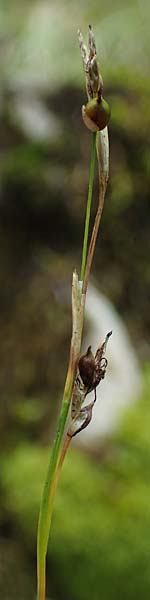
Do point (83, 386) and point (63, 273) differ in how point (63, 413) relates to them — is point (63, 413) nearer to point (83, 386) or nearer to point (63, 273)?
point (83, 386)

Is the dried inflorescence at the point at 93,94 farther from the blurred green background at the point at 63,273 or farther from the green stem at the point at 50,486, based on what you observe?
the blurred green background at the point at 63,273

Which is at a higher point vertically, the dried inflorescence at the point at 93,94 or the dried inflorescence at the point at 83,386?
the dried inflorescence at the point at 93,94

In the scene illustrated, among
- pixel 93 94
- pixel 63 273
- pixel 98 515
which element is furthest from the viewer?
pixel 63 273

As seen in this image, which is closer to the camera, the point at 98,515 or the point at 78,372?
the point at 78,372

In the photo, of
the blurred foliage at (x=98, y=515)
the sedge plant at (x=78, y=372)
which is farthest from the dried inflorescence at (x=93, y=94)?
the blurred foliage at (x=98, y=515)

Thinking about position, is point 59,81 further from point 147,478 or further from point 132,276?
point 147,478

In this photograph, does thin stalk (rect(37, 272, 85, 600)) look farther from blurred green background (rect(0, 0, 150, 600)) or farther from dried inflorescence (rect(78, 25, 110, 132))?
blurred green background (rect(0, 0, 150, 600))

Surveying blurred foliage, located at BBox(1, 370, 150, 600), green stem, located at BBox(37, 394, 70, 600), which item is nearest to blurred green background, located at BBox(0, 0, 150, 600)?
blurred foliage, located at BBox(1, 370, 150, 600)

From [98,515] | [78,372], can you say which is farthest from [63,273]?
[78,372]
